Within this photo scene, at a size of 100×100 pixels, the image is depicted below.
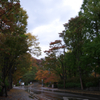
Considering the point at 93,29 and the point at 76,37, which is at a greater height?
the point at 93,29

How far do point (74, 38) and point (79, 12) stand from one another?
6.66 m

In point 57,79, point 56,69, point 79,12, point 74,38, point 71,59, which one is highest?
point 79,12

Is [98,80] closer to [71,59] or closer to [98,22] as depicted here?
[71,59]

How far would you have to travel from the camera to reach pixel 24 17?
18016 millimetres

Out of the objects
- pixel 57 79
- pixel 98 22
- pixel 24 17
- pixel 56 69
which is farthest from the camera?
pixel 57 79

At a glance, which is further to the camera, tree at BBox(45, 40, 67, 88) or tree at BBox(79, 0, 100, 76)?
tree at BBox(45, 40, 67, 88)

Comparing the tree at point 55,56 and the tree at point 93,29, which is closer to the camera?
the tree at point 93,29

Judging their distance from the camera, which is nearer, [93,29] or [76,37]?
[93,29]

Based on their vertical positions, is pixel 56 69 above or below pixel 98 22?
below

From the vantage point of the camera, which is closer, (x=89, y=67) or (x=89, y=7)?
(x=89, y=7)

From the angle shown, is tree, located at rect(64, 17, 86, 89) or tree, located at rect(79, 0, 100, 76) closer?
tree, located at rect(79, 0, 100, 76)

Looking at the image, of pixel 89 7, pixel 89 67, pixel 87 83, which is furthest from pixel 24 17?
pixel 87 83

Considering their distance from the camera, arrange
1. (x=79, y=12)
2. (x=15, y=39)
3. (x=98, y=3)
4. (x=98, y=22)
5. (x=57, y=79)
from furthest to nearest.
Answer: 1. (x=57, y=79)
2. (x=79, y=12)
3. (x=98, y=22)
4. (x=98, y=3)
5. (x=15, y=39)

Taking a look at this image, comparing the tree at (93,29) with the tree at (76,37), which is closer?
the tree at (93,29)
